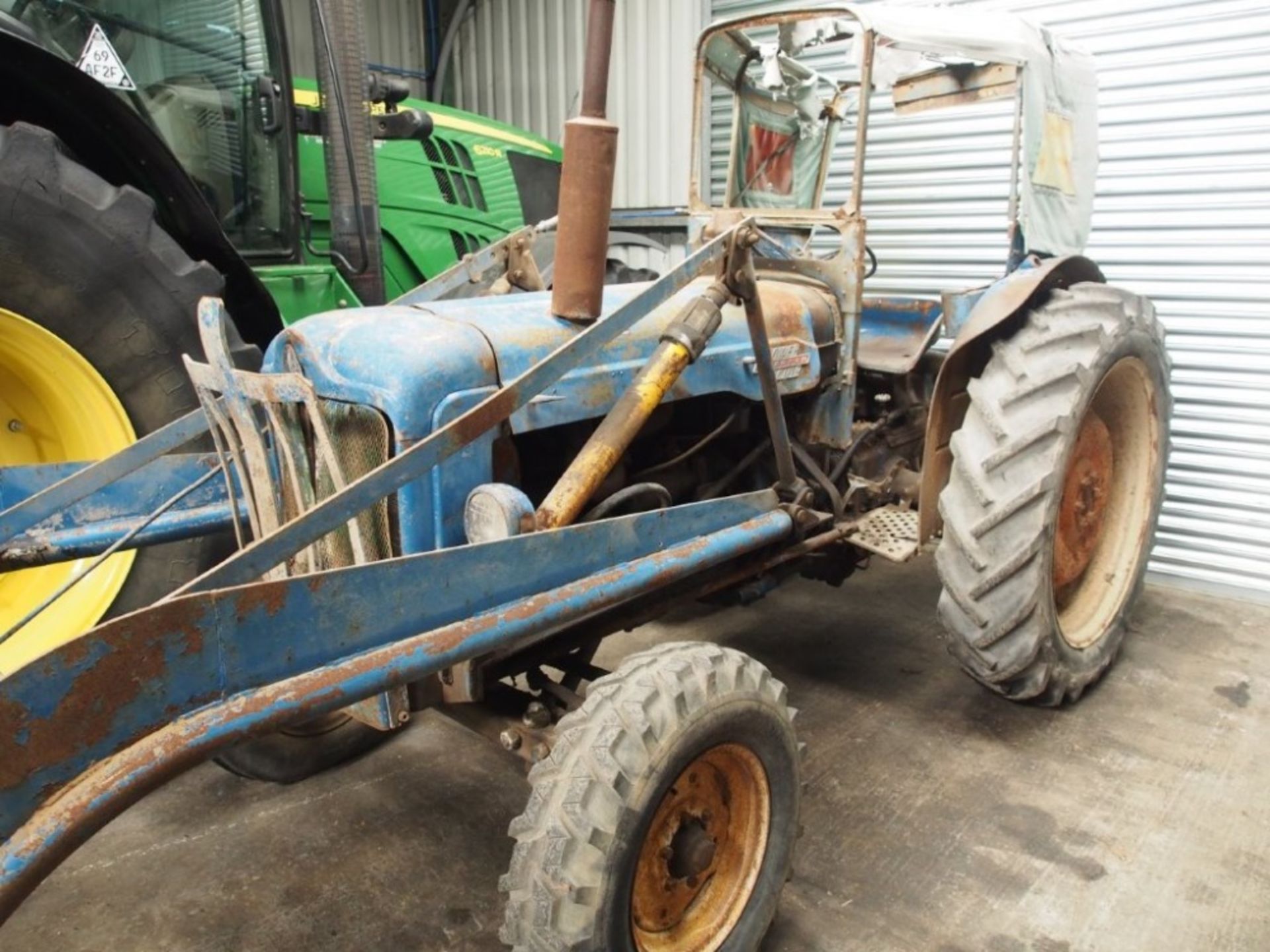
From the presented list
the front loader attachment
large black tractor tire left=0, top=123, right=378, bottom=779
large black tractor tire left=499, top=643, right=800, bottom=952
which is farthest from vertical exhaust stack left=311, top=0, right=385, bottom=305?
large black tractor tire left=499, top=643, right=800, bottom=952

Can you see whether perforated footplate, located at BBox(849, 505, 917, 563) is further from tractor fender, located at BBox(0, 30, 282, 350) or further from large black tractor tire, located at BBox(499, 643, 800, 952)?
tractor fender, located at BBox(0, 30, 282, 350)

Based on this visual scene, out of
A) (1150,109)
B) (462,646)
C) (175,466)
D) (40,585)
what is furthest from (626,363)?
(1150,109)

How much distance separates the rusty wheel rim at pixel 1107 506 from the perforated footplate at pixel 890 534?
44 centimetres

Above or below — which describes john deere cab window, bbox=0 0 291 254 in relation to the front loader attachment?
above

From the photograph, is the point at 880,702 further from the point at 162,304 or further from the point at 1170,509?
the point at 162,304

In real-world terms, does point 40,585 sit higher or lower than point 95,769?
lower

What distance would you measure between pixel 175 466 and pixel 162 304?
0.55 m

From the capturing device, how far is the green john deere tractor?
2418mm

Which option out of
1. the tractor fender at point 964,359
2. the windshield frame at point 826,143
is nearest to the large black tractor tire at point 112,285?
the windshield frame at point 826,143

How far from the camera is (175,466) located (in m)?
2.21

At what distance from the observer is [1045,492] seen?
243 cm

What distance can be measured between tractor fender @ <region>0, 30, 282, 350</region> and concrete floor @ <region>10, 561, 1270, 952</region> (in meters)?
1.38

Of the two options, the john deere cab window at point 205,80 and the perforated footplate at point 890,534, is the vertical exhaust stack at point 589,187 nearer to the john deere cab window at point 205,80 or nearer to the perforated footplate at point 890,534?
the perforated footplate at point 890,534

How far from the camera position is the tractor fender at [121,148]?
249 cm
